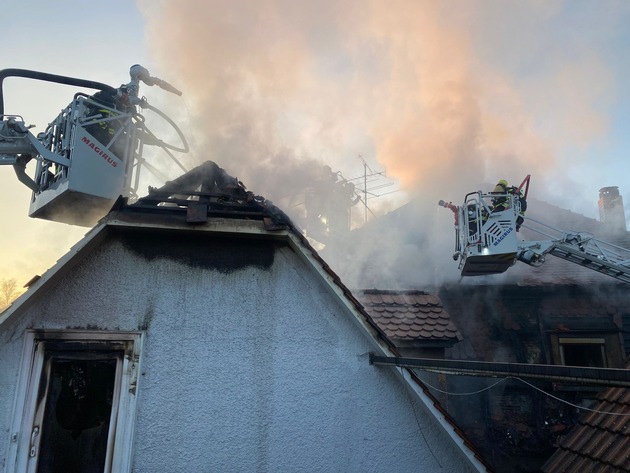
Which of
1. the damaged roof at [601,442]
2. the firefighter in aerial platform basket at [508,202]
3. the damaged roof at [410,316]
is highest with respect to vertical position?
the firefighter in aerial platform basket at [508,202]

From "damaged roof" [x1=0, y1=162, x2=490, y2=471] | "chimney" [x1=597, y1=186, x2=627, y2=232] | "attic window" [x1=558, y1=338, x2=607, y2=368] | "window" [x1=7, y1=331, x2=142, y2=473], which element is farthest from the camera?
"chimney" [x1=597, y1=186, x2=627, y2=232]

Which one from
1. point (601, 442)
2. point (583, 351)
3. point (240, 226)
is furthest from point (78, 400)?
point (583, 351)

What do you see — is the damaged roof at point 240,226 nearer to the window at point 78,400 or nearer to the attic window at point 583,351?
the window at point 78,400

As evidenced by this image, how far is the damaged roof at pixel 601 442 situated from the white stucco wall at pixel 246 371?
1273 millimetres

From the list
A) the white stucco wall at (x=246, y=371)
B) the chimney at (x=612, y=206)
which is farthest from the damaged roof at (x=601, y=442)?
the chimney at (x=612, y=206)

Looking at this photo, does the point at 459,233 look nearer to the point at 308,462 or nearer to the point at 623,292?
the point at 623,292

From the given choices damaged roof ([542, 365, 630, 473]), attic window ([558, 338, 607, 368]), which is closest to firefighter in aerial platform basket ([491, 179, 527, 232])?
attic window ([558, 338, 607, 368])

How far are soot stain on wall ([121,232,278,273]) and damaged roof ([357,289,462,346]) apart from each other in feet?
13.3

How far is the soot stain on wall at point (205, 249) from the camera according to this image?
12.8 ft

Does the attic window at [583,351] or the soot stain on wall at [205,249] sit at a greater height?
the soot stain on wall at [205,249]

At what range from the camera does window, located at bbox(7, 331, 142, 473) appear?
3.38m

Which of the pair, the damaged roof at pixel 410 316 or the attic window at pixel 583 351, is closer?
the damaged roof at pixel 410 316

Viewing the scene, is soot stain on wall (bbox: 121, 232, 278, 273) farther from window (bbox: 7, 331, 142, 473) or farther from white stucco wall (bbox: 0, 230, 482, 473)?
window (bbox: 7, 331, 142, 473)

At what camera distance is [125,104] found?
268 inches
